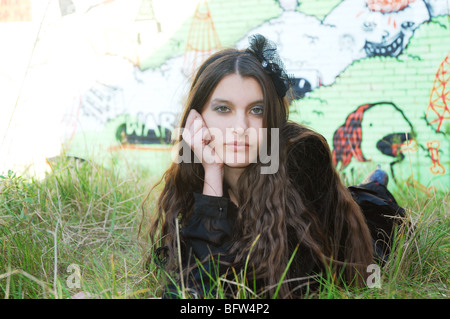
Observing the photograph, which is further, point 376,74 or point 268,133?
point 376,74

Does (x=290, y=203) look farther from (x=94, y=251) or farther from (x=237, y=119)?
(x=94, y=251)

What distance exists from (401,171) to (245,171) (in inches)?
139

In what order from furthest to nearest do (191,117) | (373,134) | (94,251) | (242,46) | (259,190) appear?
(242,46) < (373,134) < (94,251) < (191,117) < (259,190)

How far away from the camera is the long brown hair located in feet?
6.38

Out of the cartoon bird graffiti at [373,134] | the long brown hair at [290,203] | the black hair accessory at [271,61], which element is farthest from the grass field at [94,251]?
the cartoon bird graffiti at [373,134]

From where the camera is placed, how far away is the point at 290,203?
2021 mm

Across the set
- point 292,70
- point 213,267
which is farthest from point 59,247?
point 292,70

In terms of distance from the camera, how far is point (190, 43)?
Result: 587cm

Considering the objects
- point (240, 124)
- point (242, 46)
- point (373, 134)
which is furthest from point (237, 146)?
point (242, 46)

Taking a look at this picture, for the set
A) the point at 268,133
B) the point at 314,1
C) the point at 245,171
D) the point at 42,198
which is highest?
the point at 314,1

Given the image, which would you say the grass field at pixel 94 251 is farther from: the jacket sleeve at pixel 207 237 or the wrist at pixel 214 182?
the wrist at pixel 214 182

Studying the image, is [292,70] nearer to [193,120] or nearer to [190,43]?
[190,43]

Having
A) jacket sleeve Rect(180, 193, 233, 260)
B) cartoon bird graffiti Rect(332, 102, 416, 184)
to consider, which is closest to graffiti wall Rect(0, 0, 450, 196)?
cartoon bird graffiti Rect(332, 102, 416, 184)

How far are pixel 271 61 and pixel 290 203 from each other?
0.71 metres
